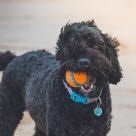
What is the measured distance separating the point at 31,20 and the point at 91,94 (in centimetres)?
1343

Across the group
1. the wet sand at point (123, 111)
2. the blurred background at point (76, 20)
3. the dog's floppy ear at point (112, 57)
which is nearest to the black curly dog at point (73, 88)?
the dog's floppy ear at point (112, 57)

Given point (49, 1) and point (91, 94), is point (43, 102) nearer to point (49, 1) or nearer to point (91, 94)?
point (91, 94)

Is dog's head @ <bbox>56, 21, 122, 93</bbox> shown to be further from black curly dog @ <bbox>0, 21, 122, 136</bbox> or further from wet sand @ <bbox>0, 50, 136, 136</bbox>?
wet sand @ <bbox>0, 50, 136, 136</bbox>

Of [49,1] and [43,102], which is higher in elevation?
[43,102]

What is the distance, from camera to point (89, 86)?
6.40 m

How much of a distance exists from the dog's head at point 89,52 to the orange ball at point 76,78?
0.05 meters

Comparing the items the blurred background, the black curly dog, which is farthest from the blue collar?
the blurred background

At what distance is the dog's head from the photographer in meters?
6.18

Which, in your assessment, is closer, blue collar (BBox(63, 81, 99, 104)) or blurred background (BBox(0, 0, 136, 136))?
blue collar (BBox(63, 81, 99, 104))

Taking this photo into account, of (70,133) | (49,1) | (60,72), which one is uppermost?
(60,72)

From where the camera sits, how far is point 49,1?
23.8 metres

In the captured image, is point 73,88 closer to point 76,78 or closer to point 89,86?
point 89,86

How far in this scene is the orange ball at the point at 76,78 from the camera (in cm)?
619

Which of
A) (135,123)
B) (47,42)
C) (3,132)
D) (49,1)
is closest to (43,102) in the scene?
(3,132)
